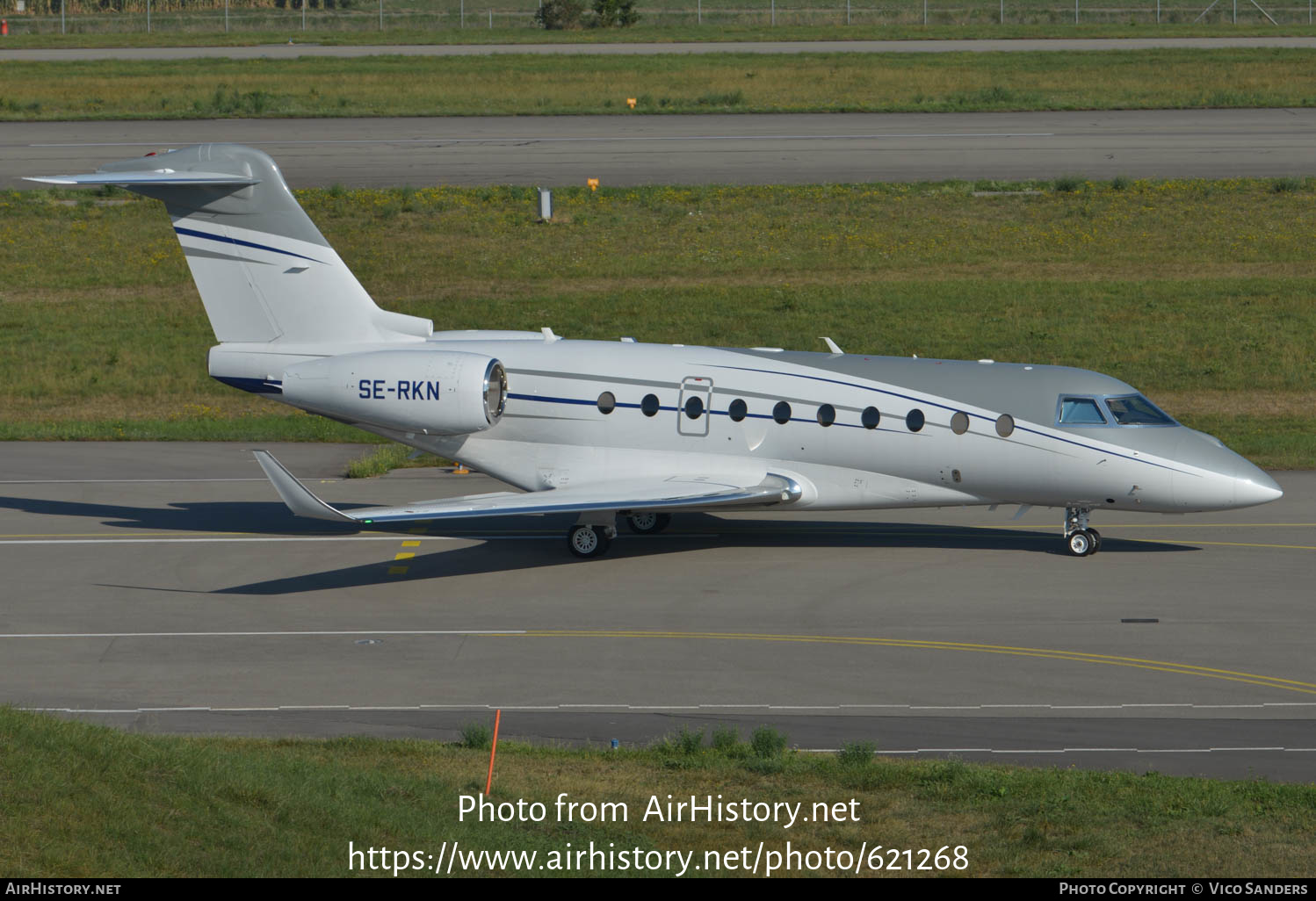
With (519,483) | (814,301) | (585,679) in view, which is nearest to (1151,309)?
(814,301)

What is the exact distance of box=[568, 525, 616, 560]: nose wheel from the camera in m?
25.2

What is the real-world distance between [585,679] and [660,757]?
3.88 m

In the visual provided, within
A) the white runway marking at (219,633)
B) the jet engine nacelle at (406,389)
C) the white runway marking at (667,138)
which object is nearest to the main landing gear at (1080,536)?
the white runway marking at (219,633)

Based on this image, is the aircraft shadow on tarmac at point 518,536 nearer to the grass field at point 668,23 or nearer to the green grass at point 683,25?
the green grass at point 683,25

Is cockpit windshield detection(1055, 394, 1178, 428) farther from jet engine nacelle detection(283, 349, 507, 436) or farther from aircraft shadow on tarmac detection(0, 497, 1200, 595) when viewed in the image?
jet engine nacelle detection(283, 349, 507, 436)

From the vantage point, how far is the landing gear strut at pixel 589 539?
25234 mm

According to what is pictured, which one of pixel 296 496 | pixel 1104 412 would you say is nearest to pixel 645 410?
pixel 296 496

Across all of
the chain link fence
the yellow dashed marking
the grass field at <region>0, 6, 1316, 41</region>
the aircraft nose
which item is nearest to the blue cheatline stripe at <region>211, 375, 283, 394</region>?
the yellow dashed marking

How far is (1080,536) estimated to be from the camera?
25000 millimetres

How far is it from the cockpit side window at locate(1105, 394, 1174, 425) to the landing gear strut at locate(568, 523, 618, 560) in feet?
27.8

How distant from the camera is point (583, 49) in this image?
7769cm

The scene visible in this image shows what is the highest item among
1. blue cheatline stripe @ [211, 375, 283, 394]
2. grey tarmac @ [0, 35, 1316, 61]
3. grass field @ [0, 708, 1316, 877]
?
grey tarmac @ [0, 35, 1316, 61]

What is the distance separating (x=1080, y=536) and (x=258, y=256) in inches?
588
